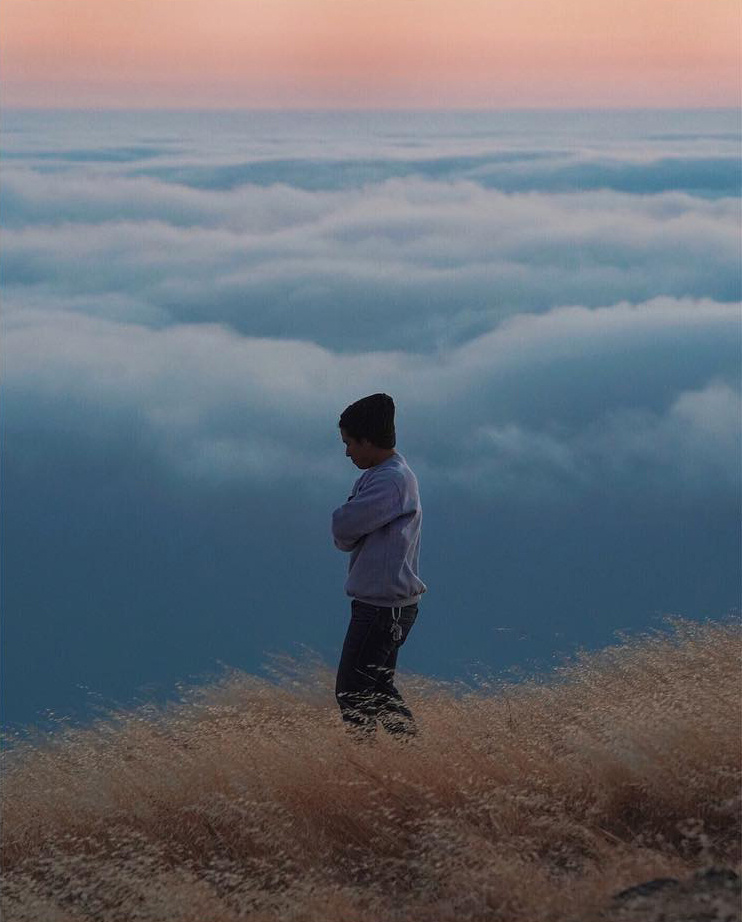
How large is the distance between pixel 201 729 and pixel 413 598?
1.71 metres

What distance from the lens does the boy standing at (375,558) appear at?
5.31 meters

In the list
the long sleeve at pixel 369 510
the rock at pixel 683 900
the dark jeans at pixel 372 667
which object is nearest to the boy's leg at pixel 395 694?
the dark jeans at pixel 372 667

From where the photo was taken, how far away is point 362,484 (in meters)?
5.42

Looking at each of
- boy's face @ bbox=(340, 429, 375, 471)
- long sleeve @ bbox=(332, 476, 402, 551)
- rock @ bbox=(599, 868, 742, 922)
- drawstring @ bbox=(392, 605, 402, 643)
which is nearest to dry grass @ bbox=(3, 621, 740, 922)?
Answer: rock @ bbox=(599, 868, 742, 922)

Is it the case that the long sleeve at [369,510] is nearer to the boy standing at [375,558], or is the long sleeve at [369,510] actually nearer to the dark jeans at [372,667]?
the boy standing at [375,558]

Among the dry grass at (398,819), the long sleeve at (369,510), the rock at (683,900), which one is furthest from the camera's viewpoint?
the long sleeve at (369,510)

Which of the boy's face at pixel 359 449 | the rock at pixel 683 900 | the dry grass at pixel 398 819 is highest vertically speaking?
the boy's face at pixel 359 449

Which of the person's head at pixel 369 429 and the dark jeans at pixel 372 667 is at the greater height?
the person's head at pixel 369 429

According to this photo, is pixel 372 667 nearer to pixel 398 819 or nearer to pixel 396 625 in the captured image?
pixel 396 625

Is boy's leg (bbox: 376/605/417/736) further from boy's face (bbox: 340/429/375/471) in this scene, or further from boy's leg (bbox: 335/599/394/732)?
boy's face (bbox: 340/429/375/471)

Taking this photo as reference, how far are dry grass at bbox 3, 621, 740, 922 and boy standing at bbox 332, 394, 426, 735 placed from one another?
252mm

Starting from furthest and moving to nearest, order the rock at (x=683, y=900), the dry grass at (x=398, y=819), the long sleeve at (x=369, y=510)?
1. the long sleeve at (x=369, y=510)
2. the dry grass at (x=398, y=819)
3. the rock at (x=683, y=900)

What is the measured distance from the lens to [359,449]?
5402mm

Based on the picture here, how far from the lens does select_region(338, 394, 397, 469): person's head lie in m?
5.34
